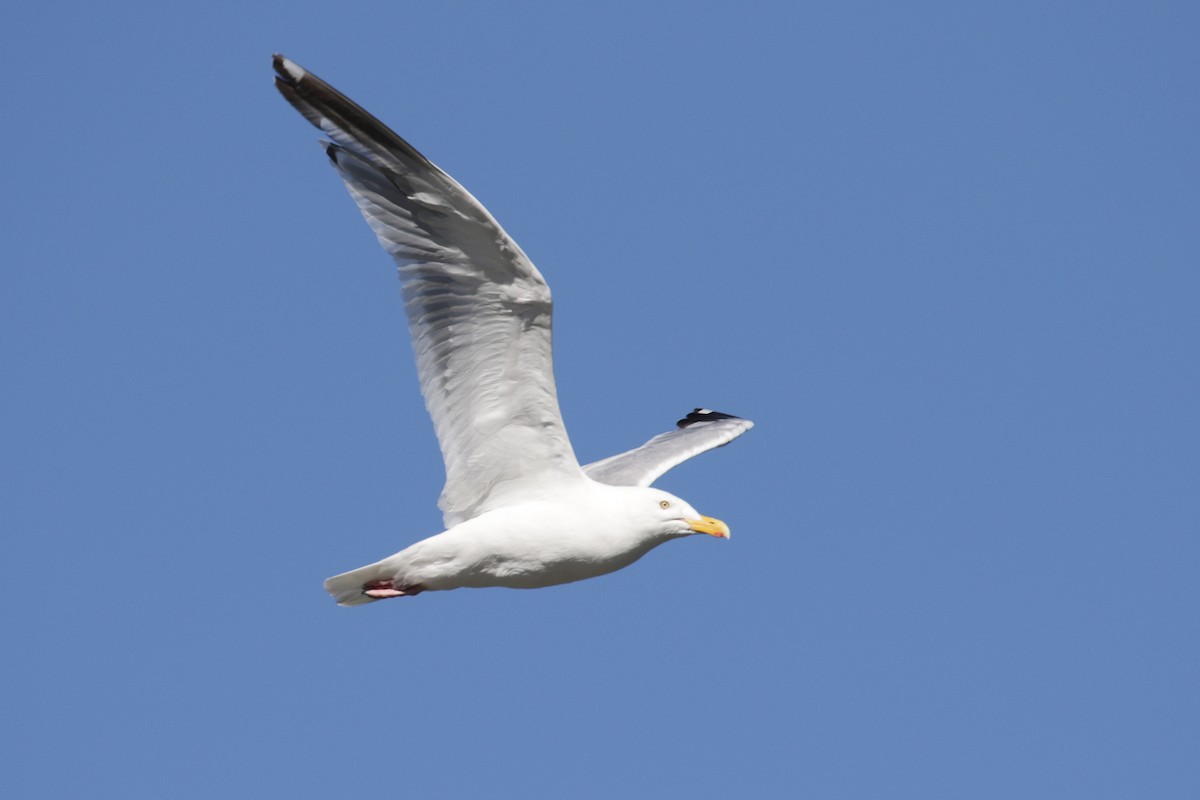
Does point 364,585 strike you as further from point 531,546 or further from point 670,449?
point 670,449

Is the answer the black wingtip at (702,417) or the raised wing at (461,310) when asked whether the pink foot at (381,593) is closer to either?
the raised wing at (461,310)

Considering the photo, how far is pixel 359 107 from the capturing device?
10859 mm

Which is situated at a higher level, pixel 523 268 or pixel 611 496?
pixel 523 268

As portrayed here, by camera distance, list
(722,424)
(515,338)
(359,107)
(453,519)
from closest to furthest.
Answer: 1. (359,107)
2. (515,338)
3. (453,519)
4. (722,424)

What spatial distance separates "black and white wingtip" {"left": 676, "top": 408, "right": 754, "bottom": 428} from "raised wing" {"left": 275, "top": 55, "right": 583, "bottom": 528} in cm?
462

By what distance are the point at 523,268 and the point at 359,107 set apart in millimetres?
1467

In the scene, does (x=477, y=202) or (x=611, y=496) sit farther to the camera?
(x=611, y=496)

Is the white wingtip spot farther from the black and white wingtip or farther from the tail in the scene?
the black and white wingtip

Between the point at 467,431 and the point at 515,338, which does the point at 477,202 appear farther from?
the point at 467,431

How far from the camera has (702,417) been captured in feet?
55.4

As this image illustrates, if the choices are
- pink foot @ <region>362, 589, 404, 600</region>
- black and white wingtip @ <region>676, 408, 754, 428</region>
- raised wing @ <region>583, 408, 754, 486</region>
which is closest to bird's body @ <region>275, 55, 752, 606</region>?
pink foot @ <region>362, 589, 404, 600</region>

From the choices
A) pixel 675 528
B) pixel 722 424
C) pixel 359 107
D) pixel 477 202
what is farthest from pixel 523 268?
pixel 722 424

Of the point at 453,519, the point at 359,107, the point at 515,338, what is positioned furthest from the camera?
the point at 453,519

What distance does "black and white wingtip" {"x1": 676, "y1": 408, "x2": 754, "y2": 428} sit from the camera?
16.7 m
